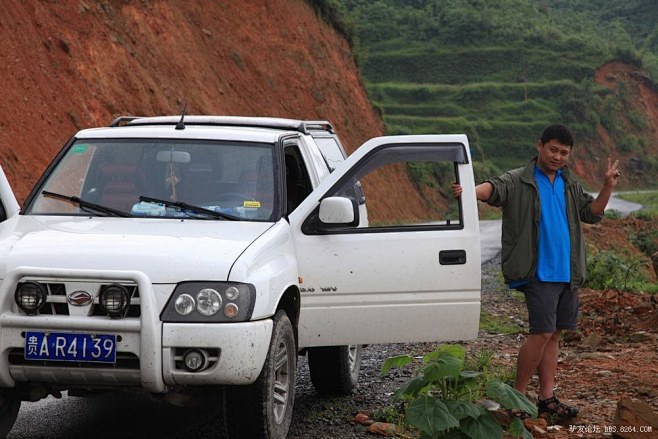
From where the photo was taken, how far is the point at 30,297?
5434mm

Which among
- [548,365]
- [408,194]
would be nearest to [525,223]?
[548,365]

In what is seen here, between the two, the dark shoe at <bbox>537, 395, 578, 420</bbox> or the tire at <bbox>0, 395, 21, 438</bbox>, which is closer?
the tire at <bbox>0, 395, 21, 438</bbox>

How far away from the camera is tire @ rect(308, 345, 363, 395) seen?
7680mm

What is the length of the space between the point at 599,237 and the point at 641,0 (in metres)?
107

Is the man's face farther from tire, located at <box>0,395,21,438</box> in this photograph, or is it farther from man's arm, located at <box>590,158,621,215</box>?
tire, located at <box>0,395,21,438</box>

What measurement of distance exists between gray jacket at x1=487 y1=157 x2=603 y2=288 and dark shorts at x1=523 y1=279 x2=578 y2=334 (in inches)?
3.1

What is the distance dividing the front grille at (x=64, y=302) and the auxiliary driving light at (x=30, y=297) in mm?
28

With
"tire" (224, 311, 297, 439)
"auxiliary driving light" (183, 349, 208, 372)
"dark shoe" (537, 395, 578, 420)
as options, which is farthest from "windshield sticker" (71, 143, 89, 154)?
"dark shoe" (537, 395, 578, 420)

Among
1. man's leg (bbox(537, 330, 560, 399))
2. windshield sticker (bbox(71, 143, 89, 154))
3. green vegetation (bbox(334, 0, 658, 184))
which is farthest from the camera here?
green vegetation (bbox(334, 0, 658, 184))

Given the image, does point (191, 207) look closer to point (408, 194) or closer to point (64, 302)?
point (64, 302)

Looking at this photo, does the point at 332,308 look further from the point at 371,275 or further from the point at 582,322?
the point at 582,322

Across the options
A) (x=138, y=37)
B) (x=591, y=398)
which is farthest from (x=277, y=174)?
(x=138, y=37)

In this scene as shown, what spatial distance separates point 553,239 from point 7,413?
3.34 m

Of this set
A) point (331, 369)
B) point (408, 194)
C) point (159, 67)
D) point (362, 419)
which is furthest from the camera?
point (408, 194)
